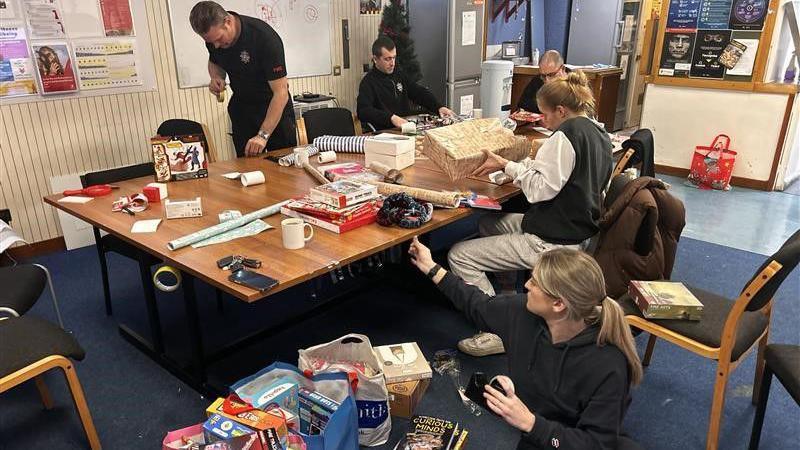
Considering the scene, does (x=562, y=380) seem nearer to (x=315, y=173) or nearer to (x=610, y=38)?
(x=315, y=173)

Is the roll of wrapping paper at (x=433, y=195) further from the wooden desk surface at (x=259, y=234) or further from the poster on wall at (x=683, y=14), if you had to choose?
the poster on wall at (x=683, y=14)

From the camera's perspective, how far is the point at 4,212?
2578 mm

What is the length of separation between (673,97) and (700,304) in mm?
4015

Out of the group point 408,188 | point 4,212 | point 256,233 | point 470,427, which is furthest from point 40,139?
point 470,427

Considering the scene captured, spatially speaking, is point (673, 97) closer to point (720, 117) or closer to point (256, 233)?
point (720, 117)

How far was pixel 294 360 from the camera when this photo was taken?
2.61m

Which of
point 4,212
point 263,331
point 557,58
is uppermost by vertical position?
point 557,58

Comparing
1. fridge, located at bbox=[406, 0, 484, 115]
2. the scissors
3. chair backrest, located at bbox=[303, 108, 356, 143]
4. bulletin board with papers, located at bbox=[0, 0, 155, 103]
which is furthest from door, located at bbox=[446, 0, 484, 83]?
the scissors

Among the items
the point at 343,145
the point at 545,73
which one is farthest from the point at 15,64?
the point at 545,73

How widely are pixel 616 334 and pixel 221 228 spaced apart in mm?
1390

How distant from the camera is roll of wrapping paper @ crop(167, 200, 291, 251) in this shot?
6.35 ft

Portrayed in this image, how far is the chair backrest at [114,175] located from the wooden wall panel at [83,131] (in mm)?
967

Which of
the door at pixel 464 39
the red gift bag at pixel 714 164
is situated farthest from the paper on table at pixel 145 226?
the red gift bag at pixel 714 164

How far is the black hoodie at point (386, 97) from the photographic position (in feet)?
13.3
